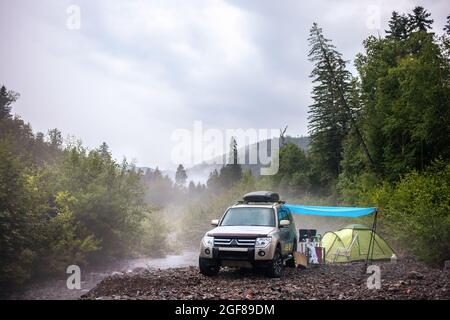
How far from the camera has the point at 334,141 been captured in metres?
53.5

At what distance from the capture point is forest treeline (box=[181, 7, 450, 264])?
2330 cm

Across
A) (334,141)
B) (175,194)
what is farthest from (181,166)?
(334,141)

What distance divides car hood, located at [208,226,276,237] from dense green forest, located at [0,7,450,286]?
7.45 metres

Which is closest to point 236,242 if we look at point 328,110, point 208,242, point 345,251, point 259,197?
point 208,242

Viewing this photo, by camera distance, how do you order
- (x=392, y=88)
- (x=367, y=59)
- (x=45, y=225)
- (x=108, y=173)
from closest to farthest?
(x=45, y=225), (x=108, y=173), (x=392, y=88), (x=367, y=59)

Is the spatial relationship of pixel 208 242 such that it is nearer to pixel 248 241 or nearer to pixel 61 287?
pixel 248 241

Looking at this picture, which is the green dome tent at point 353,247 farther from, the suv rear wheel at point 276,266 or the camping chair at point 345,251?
the suv rear wheel at point 276,266

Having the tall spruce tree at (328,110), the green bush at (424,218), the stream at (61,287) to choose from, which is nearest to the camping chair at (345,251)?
the green bush at (424,218)

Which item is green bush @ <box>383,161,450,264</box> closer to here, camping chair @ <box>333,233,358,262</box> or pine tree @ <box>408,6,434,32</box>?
camping chair @ <box>333,233,358,262</box>

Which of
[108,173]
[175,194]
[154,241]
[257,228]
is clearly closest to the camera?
[257,228]

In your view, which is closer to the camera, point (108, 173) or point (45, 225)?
point (45, 225)

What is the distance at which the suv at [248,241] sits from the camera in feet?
44.1
